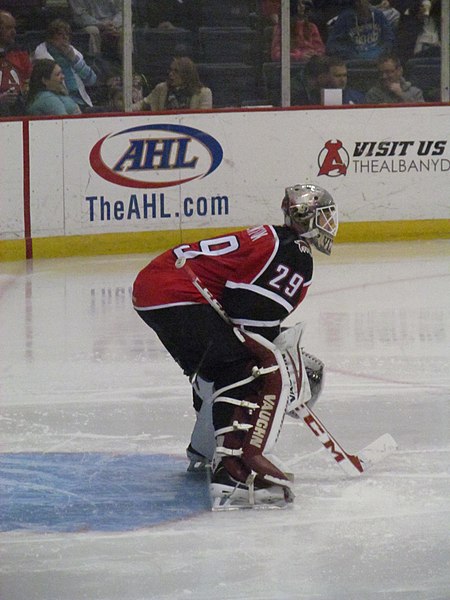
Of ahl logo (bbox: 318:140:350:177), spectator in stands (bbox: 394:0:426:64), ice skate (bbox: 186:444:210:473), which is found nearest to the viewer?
ice skate (bbox: 186:444:210:473)

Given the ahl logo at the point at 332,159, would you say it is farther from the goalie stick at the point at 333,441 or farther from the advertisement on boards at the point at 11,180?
the goalie stick at the point at 333,441

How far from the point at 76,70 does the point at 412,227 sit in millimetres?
2841

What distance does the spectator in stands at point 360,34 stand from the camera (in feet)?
35.4

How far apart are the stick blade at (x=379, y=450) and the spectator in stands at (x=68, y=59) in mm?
A: 5566

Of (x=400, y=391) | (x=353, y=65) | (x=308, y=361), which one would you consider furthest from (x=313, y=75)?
(x=308, y=361)

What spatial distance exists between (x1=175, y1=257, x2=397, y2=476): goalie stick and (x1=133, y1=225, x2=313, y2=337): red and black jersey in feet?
0.07

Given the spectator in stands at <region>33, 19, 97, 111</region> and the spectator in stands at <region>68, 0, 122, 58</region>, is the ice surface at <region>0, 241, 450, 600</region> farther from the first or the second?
the spectator in stands at <region>68, 0, 122, 58</region>

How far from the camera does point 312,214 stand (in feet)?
13.6

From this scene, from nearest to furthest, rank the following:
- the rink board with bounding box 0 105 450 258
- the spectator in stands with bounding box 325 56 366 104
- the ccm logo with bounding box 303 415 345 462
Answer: the ccm logo with bounding box 303 415 345 462 < the rink board with bounding box 0 105 450 258 < the spectator in stands with bounding box 325 56 366 104

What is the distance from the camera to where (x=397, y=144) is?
10.3 m

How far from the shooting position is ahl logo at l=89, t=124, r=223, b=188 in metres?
9.62

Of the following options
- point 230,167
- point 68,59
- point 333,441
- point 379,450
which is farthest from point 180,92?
point 333,441

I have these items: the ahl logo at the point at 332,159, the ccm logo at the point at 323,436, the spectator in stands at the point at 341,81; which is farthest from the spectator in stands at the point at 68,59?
the ccm logo at the point at 323,436

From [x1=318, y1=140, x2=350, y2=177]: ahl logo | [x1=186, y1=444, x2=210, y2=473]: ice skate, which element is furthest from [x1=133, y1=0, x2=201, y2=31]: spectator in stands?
[x1=186, y1=444, x2=210, y2=473]: ice skate
